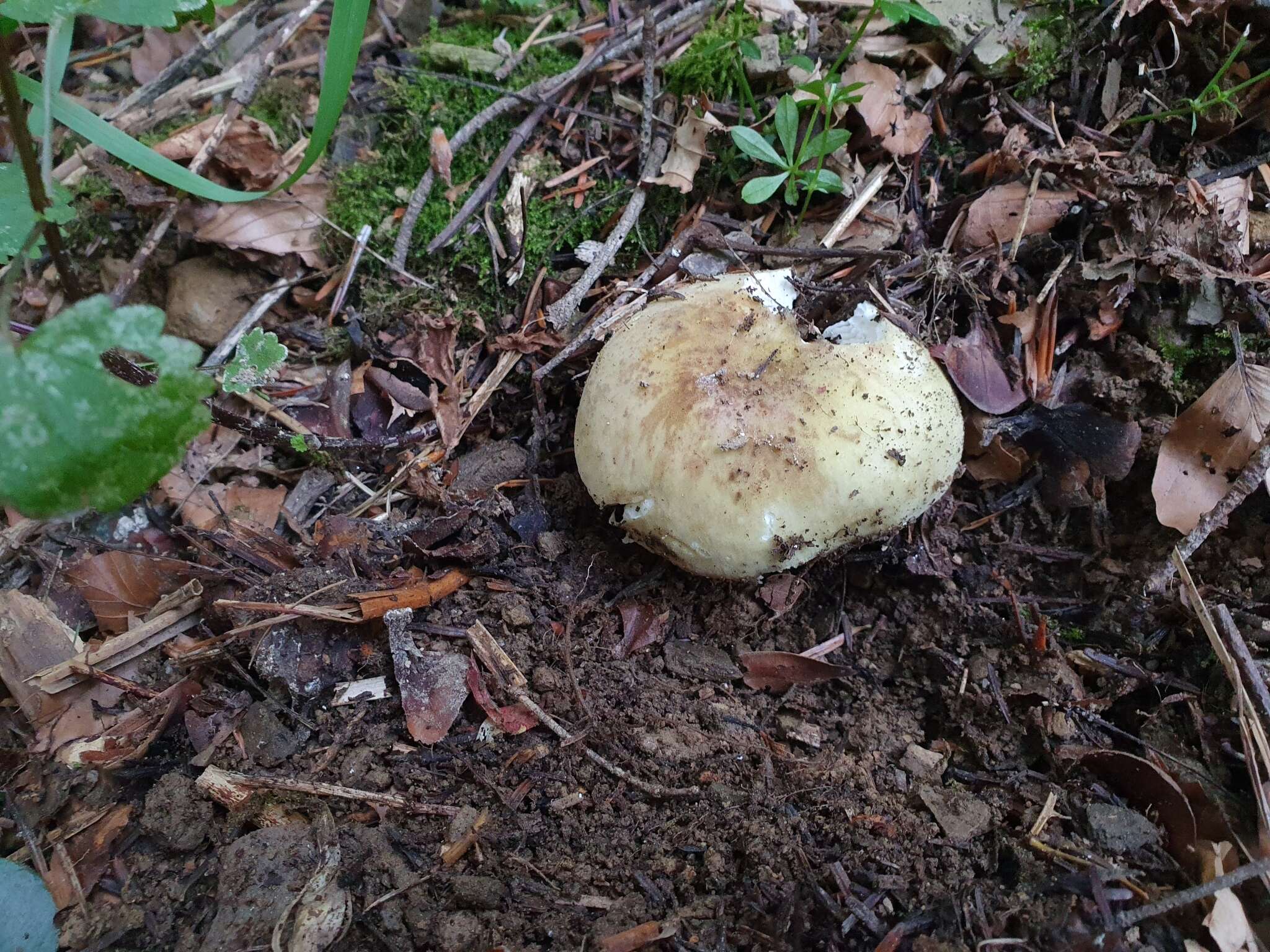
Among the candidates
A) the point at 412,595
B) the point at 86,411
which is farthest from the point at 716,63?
the point at 86,411

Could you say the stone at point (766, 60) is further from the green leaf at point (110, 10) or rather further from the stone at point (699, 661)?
the stone at point (699, 661)

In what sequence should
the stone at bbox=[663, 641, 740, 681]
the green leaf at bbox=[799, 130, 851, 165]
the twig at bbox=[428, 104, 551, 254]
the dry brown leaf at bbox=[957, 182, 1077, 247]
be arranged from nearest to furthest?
the stone at bbox=[663, 641, 740, 681]
the green leaf at bbox=[799, 130, 851, 165]
the dry brown leaf at bbox=[957, 182, 1077, 247]
the twig at bbox=[428, 104, 551, 254]

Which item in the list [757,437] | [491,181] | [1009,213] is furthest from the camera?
[491,181]


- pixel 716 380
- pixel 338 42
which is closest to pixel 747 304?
pixel 716 380

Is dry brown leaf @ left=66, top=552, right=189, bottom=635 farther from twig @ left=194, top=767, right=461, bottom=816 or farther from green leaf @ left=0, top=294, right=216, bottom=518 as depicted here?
green leaf @ left=0, top=294, right=216, bottom=518

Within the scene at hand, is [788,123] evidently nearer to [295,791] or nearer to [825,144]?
[825,144]

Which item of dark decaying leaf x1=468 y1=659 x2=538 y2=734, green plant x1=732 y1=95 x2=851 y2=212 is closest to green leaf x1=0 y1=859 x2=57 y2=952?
dark decaying leaf x1=468 y1=659 x2=538 y2=734

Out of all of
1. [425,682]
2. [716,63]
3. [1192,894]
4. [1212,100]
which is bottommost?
[425,682]
